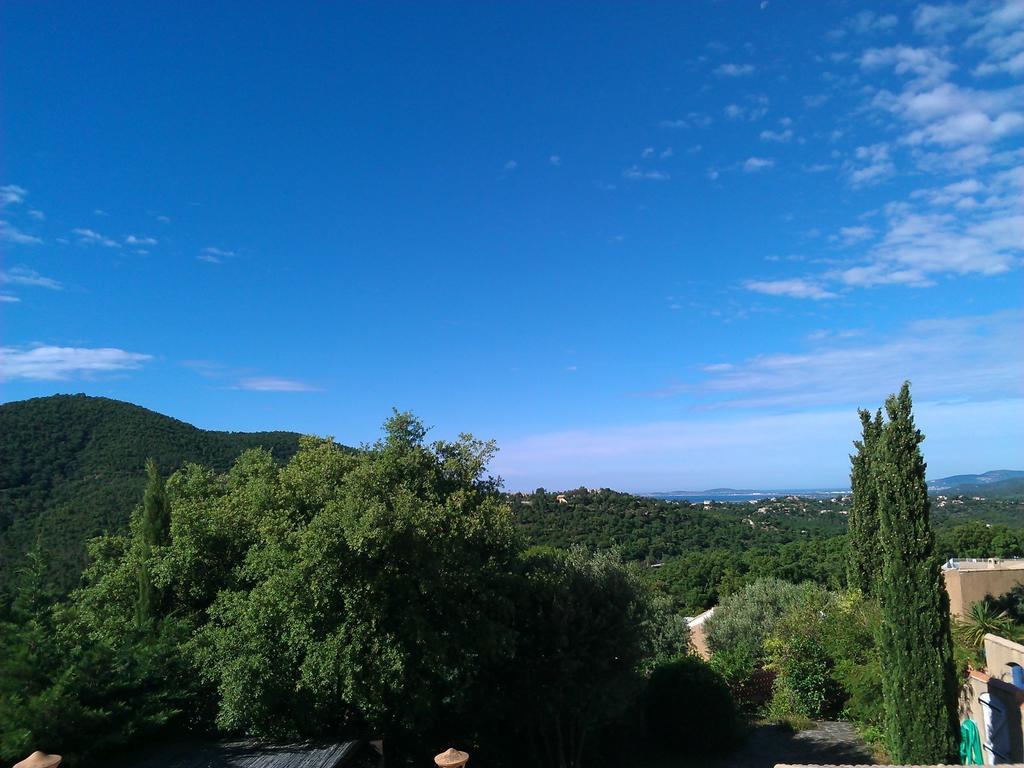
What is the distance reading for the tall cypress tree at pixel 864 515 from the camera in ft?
53.5

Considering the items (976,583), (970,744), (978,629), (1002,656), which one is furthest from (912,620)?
(976,583)

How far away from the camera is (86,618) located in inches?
450

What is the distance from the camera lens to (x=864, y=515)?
655 inches

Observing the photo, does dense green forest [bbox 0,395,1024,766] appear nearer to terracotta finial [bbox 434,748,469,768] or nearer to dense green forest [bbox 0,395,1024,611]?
dense green forest [bbox 0,395,1024,611]

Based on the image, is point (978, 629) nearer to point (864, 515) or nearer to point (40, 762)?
point (864, 515)

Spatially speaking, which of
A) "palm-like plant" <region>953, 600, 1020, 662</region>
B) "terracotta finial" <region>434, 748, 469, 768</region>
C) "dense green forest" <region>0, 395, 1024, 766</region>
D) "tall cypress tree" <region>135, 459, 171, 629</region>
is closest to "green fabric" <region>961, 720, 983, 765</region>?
"dense green forest" <region>0, 395, 1024, 766</region>

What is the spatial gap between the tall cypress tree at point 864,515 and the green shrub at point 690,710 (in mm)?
5006

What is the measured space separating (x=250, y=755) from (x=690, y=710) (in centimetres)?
1024

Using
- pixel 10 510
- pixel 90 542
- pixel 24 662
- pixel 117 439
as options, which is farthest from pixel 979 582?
pixel 117 439

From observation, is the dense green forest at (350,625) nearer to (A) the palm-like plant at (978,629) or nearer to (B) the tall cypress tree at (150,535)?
(B) the tall cypress tree at (150,535)

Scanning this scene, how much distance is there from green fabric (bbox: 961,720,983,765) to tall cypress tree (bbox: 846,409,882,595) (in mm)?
5419

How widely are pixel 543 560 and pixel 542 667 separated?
6.71 feet

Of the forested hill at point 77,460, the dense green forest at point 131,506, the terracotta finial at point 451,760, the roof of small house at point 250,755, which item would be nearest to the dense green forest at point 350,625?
the roof of small house at point 250,755

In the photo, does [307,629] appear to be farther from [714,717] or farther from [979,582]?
[979,582]
